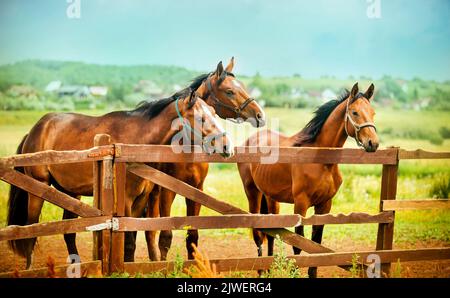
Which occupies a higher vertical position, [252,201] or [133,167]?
[133,167]

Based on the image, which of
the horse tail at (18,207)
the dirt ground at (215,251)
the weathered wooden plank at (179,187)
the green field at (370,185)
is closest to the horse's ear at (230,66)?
the green field at (370,185)

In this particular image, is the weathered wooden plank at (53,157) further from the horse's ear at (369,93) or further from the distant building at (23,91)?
the distant building at (23,91)

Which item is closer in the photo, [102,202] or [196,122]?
[102,202]

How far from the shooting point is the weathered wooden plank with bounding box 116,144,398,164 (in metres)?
5.47

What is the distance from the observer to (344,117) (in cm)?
675

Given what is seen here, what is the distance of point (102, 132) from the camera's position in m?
6.86

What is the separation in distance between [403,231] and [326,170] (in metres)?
4.78

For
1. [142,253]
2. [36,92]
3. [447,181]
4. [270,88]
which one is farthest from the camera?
[270,88]

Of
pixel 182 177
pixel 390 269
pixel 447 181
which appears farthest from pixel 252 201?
pixel 447 181

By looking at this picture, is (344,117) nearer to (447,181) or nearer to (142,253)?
(142,253)

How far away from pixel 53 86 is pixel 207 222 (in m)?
18.0

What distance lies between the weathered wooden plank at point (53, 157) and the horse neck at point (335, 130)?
280 cm

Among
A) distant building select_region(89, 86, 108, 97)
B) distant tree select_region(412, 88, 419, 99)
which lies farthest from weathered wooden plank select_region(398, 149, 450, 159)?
distant tree select_region(412, 88, 419, 99)
